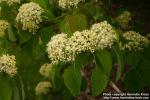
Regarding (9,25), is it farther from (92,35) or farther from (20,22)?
(92,35)

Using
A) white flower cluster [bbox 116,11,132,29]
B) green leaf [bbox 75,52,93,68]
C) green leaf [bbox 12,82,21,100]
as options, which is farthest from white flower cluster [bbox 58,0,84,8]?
white flower cluster [bbox 116,11,132,29]

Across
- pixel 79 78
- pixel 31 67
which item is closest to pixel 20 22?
pixel 79 78

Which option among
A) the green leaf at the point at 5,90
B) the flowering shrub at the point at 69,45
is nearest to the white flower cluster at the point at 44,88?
the flowering shrub at the point at 69,45

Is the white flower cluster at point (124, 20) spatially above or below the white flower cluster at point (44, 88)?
above

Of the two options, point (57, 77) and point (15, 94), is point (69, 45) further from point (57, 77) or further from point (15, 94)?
point (57, 77)

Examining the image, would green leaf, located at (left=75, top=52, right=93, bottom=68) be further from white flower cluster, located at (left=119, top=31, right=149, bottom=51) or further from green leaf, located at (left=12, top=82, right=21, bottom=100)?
white flower cluster, located at (left=119, top=31, right=149, bottom=51)

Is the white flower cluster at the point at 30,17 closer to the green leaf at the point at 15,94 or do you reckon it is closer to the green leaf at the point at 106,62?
the green leaf at the point at 15,94

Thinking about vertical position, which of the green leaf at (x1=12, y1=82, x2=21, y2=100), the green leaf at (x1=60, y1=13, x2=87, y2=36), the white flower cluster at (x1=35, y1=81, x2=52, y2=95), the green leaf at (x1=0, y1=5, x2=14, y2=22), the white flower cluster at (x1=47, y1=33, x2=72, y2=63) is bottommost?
the white flower cluster at (x1=35, y1=81, x2=52, y2=95)
